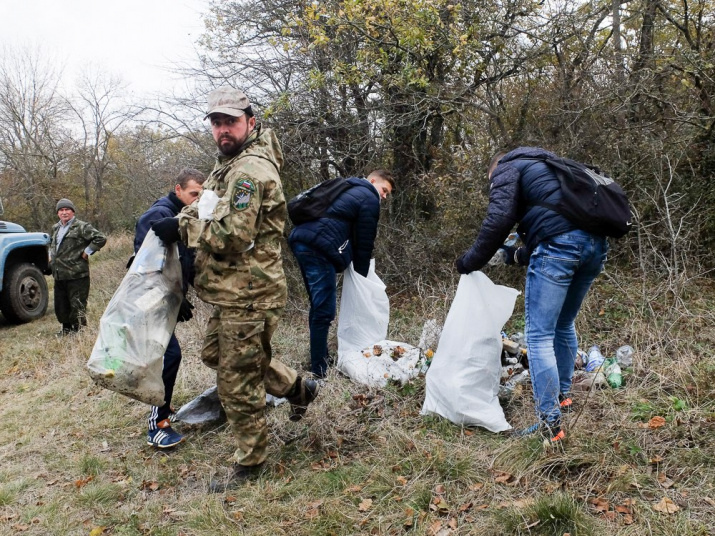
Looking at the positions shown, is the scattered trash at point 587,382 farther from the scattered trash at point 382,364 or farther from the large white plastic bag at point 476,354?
the scattered trash at point 382,364

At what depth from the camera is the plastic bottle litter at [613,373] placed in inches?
128

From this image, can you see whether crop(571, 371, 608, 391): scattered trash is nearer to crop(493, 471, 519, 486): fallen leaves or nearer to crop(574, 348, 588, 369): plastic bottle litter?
crop(574, 348, 588, 369): plastic bottle litter

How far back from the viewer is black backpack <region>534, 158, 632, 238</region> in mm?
2570

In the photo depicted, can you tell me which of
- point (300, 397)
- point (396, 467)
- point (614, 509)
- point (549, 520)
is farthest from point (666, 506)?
point (300, 397)

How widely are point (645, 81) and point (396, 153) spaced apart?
2.85 m

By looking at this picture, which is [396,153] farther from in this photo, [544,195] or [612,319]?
[544,195]

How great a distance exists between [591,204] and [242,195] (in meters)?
1.68

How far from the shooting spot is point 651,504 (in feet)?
7.21

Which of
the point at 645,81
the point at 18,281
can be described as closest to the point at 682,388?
the point at 645,81

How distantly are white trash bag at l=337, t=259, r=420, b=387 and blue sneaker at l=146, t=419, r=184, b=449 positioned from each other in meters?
1.21

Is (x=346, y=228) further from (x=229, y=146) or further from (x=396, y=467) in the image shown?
(x=396, y=467)

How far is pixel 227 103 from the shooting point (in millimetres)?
2643

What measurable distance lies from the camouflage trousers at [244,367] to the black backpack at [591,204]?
5.12 feet

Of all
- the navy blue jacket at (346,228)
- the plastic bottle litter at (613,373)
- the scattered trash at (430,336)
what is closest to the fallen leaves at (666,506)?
the plastic bottle litter at (613,373)
